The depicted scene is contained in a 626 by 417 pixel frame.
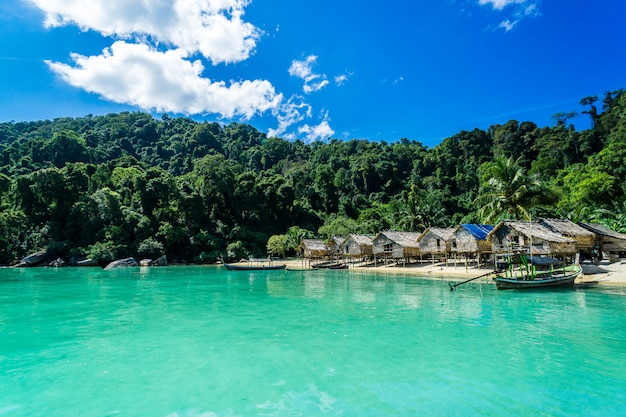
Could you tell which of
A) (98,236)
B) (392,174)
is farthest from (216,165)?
(392,174)

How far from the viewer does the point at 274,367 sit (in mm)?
7902

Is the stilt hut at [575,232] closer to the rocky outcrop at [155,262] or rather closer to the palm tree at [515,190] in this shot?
the palm tree at [515,190]

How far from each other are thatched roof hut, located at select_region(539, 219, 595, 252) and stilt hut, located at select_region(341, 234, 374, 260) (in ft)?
50.2

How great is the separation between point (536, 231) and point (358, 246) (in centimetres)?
1627

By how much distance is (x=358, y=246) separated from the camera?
34.8 meters

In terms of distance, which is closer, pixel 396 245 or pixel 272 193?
pixel 396 245

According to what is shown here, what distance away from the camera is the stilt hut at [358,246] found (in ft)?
114

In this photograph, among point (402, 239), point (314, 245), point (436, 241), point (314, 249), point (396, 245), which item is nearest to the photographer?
point (436, 241)

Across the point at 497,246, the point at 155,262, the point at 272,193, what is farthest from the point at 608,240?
the point at 155,262

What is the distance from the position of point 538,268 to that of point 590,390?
1526 centimetres

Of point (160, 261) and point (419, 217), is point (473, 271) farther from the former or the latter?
point (160, 261)

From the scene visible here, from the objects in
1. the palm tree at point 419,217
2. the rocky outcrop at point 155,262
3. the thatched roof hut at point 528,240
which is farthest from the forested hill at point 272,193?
the thatched roof hut at point 528,240

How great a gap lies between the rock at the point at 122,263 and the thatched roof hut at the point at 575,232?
3887cm

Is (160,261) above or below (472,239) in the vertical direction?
below
